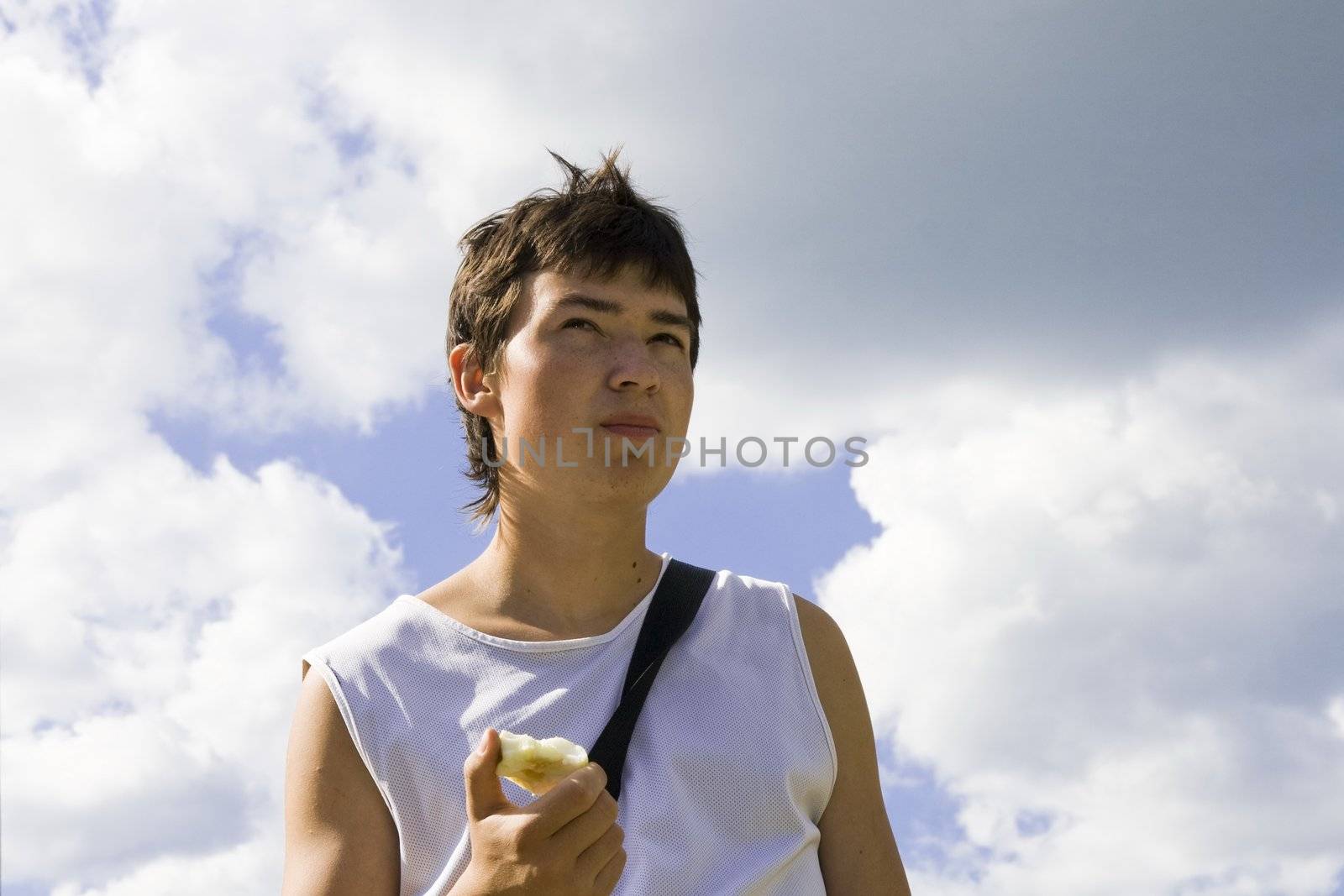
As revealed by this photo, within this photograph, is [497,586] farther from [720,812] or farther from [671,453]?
[720,812]

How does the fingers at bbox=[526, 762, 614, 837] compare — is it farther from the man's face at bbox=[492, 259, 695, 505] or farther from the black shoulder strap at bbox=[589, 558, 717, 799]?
the man's face at bbox=[492, 259, 695, 505]

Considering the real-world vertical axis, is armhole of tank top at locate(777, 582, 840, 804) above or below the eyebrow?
below

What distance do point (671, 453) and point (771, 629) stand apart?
859mm

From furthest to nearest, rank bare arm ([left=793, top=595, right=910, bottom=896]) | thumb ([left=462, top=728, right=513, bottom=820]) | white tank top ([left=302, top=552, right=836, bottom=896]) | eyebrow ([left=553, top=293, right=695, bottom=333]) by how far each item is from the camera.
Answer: eyebrow ([left=553, top=293, right=695, bottom=333]) < bare arm ([left=793, top=595, right=910, bottom=896]) < white tank top ([left=302, top=552, right=836, bottom=896]) < thumb ([left=462, top=728, right=513, bottom=820])

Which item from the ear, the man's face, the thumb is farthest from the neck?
the thumb

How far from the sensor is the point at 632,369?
5.07 m

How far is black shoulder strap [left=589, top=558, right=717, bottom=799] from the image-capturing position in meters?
4.79

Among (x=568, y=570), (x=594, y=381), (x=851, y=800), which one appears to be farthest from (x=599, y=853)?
(x=594, y=381)

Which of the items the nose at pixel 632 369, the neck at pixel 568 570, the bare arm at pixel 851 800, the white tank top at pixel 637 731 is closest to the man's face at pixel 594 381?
the nose at pixel 632 369

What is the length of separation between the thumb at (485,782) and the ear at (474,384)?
6.47 feet

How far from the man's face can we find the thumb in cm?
144

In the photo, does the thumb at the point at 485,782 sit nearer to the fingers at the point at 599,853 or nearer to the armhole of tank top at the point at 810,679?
the fingers at the point at 599,853

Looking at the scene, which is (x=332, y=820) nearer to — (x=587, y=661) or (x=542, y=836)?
(x=587, y=661)

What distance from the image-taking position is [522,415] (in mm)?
5258
